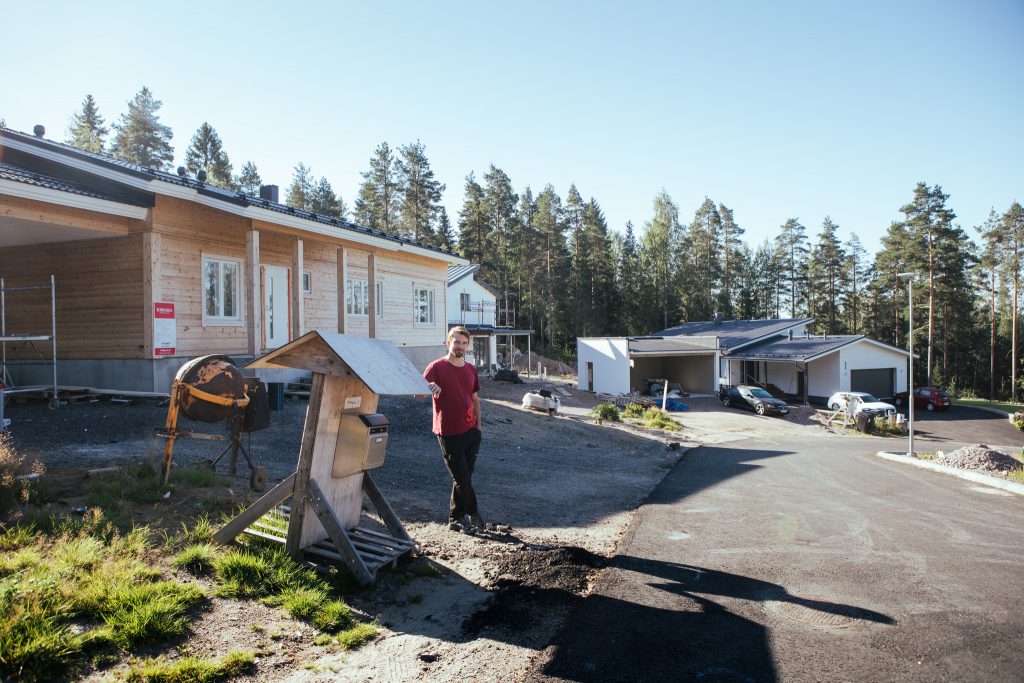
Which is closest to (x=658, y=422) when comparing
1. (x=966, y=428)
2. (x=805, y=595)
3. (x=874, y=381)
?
(x=966, y=428)

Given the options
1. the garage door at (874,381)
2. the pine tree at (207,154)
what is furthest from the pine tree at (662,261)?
the pine tree at (207,154)

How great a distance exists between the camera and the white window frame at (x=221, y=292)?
45.8ft

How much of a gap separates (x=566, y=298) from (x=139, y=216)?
48.0 metres

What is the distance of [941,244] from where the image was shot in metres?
47.7

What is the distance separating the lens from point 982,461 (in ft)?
38.9

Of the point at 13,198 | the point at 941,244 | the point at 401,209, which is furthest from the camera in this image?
the point at 401,209

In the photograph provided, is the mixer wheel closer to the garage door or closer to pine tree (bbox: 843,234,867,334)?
the garage door

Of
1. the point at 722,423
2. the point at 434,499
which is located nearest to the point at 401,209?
the point at 722,423

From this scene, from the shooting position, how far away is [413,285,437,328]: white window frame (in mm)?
22109

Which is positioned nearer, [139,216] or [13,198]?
[13,198]

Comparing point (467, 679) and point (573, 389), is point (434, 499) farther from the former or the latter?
point (573, 389)

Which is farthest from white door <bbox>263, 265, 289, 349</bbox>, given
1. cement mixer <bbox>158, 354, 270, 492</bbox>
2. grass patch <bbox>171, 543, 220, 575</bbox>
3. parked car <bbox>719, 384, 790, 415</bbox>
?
parked car <bbox>719, 384, 790, 415</bbox>

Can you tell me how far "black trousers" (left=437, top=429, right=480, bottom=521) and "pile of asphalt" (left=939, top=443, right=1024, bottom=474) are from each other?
1049 centimetres

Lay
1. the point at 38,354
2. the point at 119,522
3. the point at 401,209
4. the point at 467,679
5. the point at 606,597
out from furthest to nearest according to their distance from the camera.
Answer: the point at 401,209, the point at 38,354, the point at 119,522, the point at 606,597, the point at 467,679
